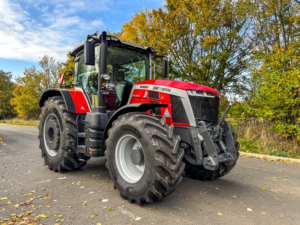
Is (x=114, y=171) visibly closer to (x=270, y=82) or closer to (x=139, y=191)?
(x=139, y=191)

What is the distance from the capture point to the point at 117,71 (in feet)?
14.9

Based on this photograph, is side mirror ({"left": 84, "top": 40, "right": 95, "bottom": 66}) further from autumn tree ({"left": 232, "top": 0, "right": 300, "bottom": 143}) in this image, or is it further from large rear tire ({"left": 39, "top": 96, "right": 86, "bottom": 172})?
autumn tree ({"left": 232, "top": 0, "right": 300, "bottom": 143})

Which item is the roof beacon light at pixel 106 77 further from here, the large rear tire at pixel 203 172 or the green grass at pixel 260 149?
the green grass at pixel 260 149

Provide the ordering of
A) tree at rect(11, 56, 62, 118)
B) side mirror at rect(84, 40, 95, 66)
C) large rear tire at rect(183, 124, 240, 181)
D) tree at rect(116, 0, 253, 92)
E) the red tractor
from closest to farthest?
the red tractor → side mirror at rect(84, 40, 95, 66) → large rear tire at rect(183, 124, 240, 181) → tree at rect(116, 0, 253, 92) → tree at rect(11, 56, 62, 118)

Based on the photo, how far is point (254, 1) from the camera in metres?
9.31

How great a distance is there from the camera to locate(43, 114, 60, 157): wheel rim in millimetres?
4906

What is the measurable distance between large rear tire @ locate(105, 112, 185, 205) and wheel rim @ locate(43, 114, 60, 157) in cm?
189

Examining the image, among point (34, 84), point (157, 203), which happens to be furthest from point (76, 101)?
point (34, 84)

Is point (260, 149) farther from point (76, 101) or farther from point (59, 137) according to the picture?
point (59, 137)

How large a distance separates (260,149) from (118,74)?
6301 mm

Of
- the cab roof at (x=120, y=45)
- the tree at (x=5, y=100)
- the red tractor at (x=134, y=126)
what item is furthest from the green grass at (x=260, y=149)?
the tree at (x=5, y=100)

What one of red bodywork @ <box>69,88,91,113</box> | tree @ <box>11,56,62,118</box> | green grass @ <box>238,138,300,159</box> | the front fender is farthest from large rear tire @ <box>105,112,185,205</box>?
tree @ <box>11,56,62,118</box>

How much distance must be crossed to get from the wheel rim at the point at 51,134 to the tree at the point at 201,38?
8158 mm

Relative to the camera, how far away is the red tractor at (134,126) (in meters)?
3.03
